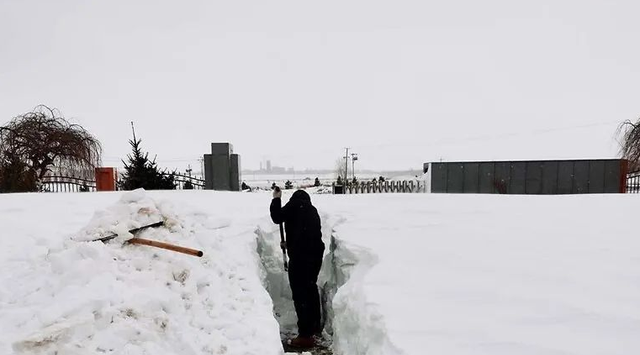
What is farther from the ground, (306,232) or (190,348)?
(306,232)

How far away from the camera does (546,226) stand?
223 inches

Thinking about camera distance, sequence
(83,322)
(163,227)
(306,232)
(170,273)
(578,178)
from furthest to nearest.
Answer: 1. (578,178)
2. (306,232)
3. (163,227)
4. (170,273)
5. (83,322)

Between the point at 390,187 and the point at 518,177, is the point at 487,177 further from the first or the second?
the point at 390,187

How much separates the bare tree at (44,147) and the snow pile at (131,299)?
426 inches

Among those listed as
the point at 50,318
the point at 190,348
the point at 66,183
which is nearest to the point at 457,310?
the point at 190,348

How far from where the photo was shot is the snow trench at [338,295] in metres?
3.35

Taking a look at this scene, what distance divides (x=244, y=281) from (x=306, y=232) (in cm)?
126

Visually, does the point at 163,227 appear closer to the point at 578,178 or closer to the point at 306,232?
the point at 306,232

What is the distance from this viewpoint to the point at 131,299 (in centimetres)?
309

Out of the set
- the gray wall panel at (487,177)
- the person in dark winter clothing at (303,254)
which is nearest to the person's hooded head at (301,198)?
the person in dark winter clothing at (303,254)

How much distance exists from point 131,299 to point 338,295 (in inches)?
84.8

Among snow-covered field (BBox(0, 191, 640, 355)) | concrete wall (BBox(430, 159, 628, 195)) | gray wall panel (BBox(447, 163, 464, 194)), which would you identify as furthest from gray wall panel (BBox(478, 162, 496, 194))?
snow-covered field (BBox(0, 191, 640, 355))

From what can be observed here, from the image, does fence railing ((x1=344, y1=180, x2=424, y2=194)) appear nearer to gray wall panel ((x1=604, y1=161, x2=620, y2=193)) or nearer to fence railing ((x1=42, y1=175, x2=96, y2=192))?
gray wall panel ((x1=604, y1=161, x2=620, y2=193))

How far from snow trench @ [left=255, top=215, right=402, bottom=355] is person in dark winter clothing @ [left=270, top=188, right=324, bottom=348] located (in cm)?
32
